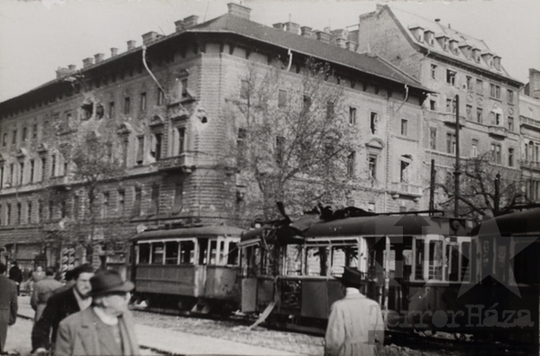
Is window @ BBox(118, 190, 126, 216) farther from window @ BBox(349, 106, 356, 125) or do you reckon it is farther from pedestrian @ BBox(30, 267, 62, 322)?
window @ BBox(349, 106, 356, 125)

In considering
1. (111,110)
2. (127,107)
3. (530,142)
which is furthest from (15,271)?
(530,142)

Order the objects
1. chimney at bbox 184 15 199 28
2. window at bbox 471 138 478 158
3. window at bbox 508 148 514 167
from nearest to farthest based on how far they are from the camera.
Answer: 1. chimney at bbox 184 15 199 28
2. window at bbox 508 148 514 167
3. window at bbox 471 138 478 158

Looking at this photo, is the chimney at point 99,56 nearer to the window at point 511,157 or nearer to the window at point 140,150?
the window at point 140,150

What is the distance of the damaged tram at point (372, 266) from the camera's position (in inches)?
415

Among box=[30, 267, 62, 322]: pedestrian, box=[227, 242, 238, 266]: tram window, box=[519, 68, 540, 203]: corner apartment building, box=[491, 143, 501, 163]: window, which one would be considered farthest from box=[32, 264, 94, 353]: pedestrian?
box=[491, 143, 501, 163]: window

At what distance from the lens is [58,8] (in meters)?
8.68

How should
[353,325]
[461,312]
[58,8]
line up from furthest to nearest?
[461,312], [58,8], [353,325]

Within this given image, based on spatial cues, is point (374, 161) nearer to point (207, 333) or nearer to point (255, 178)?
point (255, 178)

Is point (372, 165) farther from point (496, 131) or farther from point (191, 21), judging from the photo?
point (191, 21)

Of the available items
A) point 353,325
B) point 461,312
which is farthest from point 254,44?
point 353,325

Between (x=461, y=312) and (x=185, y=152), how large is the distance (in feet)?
37.7

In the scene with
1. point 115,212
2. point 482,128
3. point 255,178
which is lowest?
point 115,212

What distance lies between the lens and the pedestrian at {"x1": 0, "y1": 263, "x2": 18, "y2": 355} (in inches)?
298

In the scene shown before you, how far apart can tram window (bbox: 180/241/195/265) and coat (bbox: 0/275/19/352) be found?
7.84 meters
